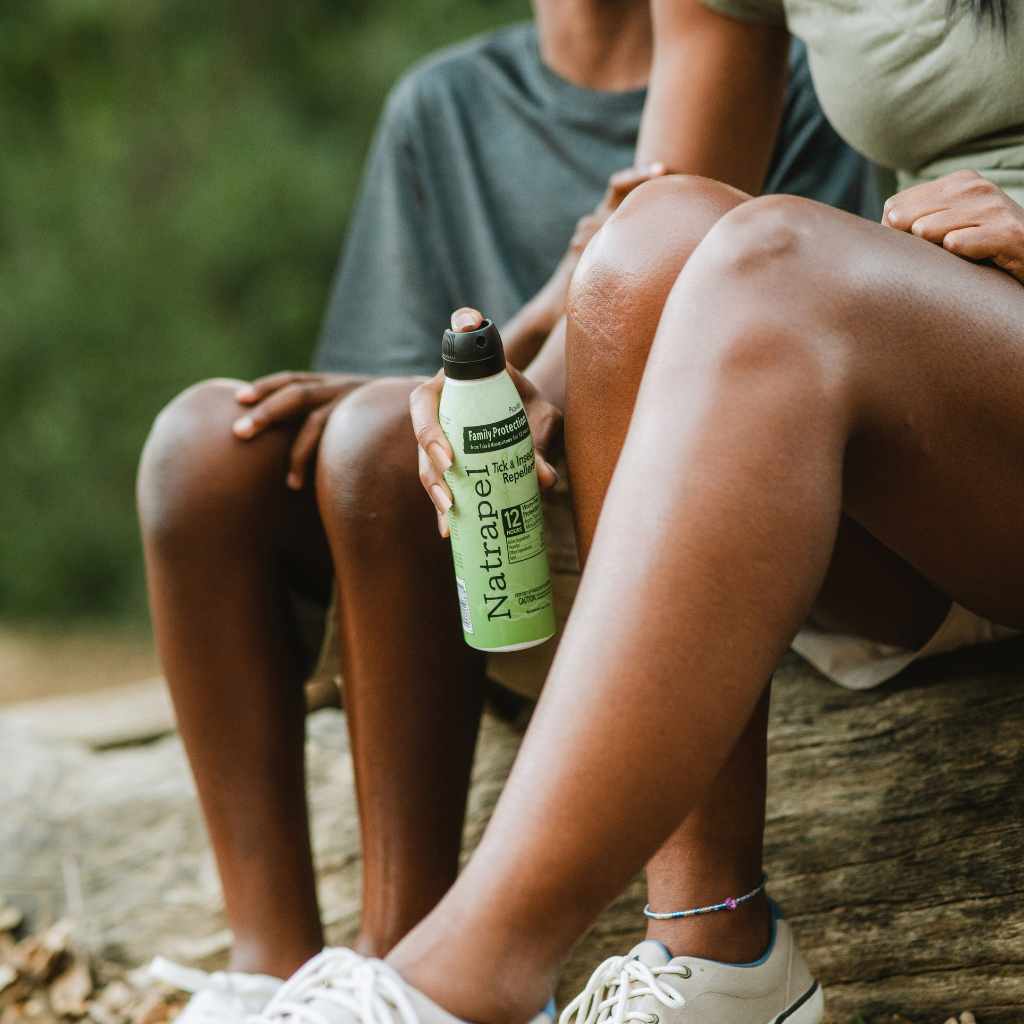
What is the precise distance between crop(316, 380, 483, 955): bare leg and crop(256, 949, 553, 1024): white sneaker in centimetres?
27

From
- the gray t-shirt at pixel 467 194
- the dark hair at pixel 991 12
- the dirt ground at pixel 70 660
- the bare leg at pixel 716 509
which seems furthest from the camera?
the dirt ground at pixel 70 660

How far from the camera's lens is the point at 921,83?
39.7 inches

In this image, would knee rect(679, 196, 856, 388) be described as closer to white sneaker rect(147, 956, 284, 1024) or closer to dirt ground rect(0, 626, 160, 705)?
white sneaker rect(147, 956, 284, 1024)

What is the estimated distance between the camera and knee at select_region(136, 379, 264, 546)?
1.16 metres

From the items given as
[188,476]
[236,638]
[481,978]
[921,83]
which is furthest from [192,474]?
[921,83]

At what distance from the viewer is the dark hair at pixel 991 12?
3.16 feet

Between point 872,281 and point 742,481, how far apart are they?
0.15 metres

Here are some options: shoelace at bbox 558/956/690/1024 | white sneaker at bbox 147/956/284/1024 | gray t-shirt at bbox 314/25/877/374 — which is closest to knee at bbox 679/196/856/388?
shoelace at bbox 558/956/690/1024

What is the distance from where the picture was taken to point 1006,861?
1.11 meters

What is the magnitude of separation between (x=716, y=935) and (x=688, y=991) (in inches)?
1.8

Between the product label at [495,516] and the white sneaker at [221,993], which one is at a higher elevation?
the product label at [495,516]

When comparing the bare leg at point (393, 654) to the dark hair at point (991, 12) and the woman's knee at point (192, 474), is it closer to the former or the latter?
the woman's knee at point (192, 474)

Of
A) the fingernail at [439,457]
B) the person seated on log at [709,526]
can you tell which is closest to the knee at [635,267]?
the person seated on log at [709,526]

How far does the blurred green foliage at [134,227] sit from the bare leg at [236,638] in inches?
151
